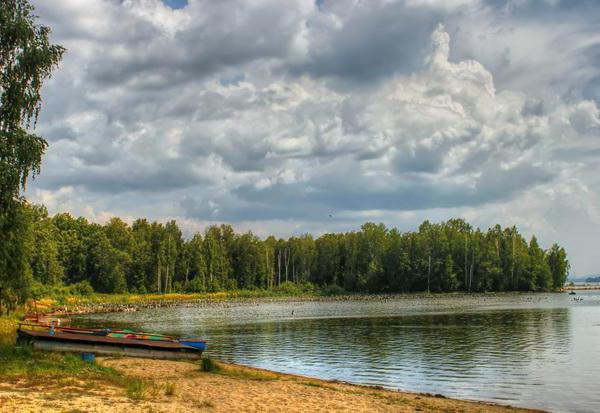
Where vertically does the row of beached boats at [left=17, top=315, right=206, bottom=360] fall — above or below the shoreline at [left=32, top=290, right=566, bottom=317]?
above

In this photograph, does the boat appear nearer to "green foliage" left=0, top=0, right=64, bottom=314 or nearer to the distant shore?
"green foliage" left=0, top=0, right=64, bottom=314

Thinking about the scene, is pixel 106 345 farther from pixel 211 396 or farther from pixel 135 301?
pixel 135 301

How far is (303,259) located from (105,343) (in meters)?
155

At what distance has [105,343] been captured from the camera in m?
35.5

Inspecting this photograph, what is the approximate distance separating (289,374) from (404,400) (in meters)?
10.4

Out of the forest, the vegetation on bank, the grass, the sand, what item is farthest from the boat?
the forest

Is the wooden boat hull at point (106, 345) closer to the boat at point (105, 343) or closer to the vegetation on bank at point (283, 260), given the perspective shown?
the boat at point (105, 343)

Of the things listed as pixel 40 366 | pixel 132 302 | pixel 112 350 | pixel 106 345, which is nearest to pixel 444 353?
pixel 112 350

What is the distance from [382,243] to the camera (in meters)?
181

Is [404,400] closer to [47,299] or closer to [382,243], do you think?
[47,299]

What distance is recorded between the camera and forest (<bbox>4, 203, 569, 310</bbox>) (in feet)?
512

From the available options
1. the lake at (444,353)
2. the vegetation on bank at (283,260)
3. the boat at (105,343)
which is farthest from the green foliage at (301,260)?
the boat at (105,343)

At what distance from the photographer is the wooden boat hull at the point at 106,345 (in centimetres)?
3350

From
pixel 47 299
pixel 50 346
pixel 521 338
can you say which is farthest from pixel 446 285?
pixel 50 346
